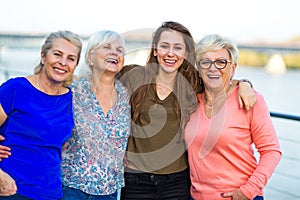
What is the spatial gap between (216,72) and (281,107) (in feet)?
29.0

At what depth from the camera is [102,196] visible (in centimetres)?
164

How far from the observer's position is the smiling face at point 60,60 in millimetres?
1550

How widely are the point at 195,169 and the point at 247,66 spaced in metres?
16.8

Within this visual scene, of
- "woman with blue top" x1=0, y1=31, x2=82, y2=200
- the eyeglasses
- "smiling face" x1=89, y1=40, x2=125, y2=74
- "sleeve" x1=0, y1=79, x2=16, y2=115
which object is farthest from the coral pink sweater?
"sleeve" x1=0, y1=79, x2=16, y2=115

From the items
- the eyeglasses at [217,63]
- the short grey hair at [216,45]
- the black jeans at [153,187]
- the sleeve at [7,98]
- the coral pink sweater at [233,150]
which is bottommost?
the black jeans at [153,187]

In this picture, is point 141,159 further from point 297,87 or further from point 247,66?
point 247,66

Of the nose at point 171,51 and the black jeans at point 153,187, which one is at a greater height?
the nose at point 171,51

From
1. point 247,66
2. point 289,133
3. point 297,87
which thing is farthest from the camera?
point 247,66

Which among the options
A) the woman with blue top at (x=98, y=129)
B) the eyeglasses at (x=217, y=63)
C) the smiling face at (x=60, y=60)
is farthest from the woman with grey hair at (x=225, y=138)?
the smiling face at (x=60, y=60)

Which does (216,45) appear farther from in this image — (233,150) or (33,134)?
(33,134)

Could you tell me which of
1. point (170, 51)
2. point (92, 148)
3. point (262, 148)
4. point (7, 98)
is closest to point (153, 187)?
point (92, 148)

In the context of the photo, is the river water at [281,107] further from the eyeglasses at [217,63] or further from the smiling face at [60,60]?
the eyeglasses at [217,63]

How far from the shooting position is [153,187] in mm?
1740

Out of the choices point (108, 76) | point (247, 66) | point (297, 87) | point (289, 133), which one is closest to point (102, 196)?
point (108, 76)
